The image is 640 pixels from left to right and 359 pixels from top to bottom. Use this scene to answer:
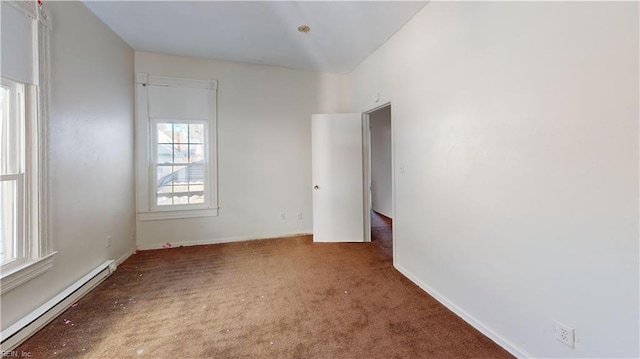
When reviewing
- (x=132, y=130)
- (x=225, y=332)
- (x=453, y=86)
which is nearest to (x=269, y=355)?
(x=225, y=332)

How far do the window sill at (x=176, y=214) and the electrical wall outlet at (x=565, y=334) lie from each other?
3.75m

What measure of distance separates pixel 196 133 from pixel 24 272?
Result: 2.35 metres

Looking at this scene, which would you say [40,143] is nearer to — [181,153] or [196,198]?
[181,153]

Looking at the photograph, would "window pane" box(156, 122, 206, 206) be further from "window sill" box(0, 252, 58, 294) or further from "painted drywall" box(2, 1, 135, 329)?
"window sill" box(0, 252, 58, 294)

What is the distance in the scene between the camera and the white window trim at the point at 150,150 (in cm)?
331

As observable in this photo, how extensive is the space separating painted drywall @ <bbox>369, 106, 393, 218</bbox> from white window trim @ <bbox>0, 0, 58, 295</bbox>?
16.9 feet

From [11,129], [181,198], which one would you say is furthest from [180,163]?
[11,129]

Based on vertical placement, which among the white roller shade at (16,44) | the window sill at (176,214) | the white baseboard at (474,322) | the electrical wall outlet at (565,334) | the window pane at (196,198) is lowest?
the white baseboard at (474,322)

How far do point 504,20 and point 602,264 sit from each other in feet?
4.93

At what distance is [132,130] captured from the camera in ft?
10.6

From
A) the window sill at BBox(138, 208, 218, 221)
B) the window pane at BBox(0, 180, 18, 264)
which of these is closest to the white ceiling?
the window pane at BBox(0, 180, 18, 264)

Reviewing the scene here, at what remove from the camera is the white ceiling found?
230 cm

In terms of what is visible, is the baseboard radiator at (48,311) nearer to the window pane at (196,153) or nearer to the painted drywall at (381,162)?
the window pane at (196,153)

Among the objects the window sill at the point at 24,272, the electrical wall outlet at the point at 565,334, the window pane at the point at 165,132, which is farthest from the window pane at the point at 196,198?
the electrical wall outlet at the point at 565,334
